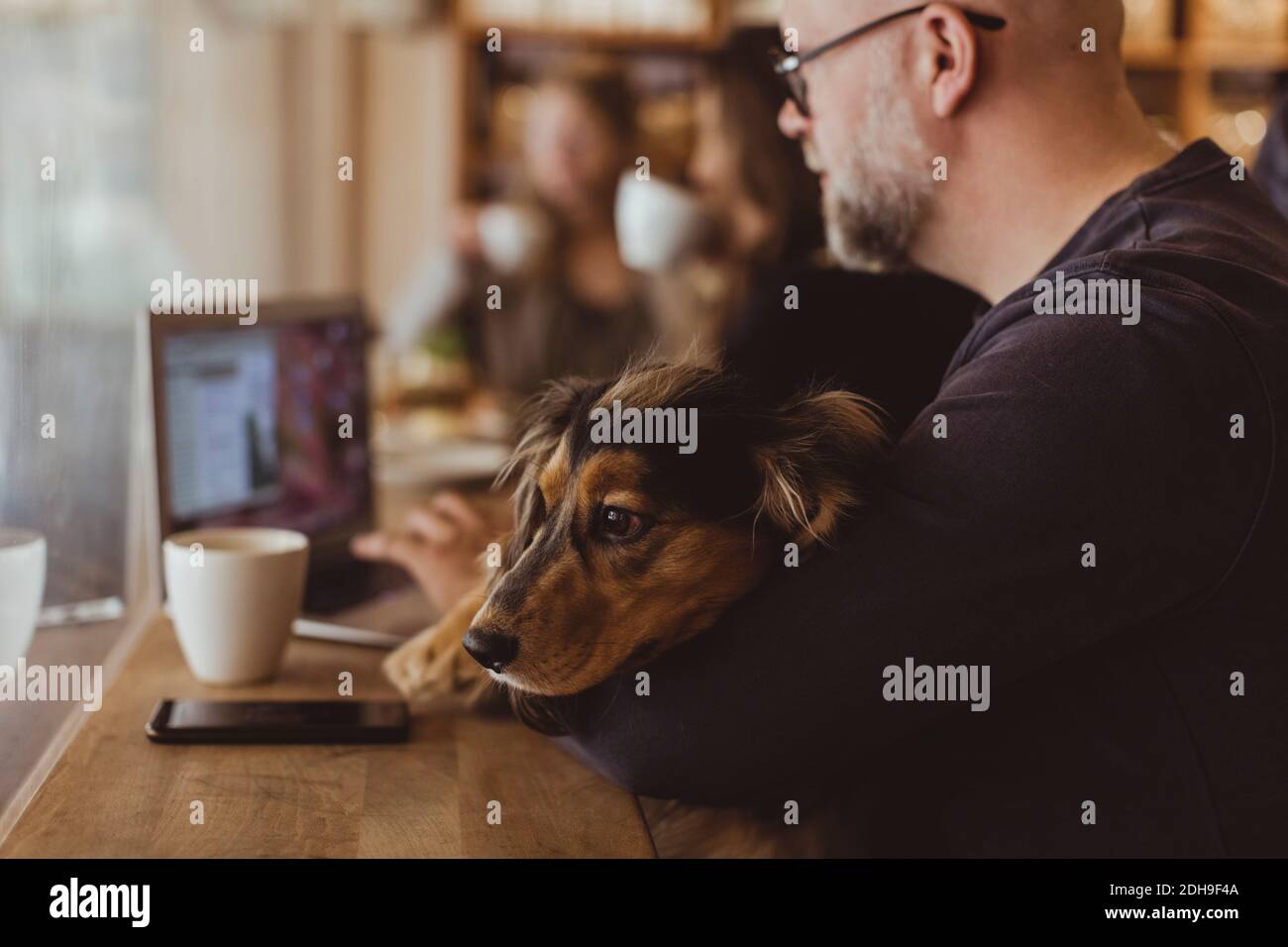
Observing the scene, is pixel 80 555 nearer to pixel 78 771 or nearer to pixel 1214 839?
pixel 78 771

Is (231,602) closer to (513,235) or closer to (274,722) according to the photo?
(274,722)

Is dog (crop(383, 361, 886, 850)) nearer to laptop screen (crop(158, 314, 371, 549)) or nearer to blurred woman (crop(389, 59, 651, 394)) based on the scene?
laptop screen (crop(158, 314, 371, 549))

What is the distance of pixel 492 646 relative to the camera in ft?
3.43

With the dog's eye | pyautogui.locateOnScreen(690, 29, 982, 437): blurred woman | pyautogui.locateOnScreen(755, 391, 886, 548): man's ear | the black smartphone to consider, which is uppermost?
pyautogui.locateOnScreen(690, 29, 982, 437): blurred woman

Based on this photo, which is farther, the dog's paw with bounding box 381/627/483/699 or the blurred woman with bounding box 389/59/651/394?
the blurred woman with bounding box 389/59/651/394

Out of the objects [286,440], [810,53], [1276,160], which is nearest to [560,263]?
[1276,160]

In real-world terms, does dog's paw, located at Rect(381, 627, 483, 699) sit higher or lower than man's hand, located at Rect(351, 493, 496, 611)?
lower

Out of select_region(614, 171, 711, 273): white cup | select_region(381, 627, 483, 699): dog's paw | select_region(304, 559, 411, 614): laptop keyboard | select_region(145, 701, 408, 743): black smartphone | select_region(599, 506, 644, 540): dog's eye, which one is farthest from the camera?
select_region(614, 171, 711, 273): white cup

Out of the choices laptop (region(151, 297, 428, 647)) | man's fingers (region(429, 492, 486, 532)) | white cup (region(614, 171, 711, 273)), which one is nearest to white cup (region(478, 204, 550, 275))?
white cup (region(614, 171, 711, 273))

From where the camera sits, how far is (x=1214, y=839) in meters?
1.08

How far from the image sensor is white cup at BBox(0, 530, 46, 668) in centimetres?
124

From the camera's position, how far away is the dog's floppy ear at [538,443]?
1178mm

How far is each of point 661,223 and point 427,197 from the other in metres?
2.20
